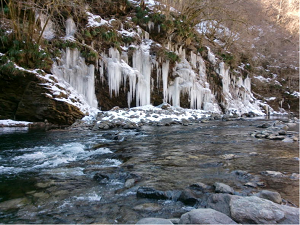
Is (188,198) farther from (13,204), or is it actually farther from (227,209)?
(13,204)

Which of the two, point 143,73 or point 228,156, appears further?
point 143,73

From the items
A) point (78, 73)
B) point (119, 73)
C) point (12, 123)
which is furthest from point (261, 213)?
point (119, 73)

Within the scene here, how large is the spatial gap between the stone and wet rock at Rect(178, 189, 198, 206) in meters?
0.47

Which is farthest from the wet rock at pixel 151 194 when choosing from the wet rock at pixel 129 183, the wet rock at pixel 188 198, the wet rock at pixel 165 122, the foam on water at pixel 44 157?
the wet rock at pixel 165 122

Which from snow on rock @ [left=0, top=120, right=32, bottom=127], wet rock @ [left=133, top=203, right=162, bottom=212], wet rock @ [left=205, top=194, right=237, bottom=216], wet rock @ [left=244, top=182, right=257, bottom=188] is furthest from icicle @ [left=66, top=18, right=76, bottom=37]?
wet rock @ [left=205, top=194, right=237, bottom=216]

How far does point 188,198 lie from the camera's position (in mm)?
2482

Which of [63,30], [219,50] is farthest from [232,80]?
[63,30]

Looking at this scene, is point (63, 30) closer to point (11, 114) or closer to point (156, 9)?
point (11, 114)

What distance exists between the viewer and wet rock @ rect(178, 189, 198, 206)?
2.44 meters

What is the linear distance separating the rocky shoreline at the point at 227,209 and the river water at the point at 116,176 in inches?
5.1

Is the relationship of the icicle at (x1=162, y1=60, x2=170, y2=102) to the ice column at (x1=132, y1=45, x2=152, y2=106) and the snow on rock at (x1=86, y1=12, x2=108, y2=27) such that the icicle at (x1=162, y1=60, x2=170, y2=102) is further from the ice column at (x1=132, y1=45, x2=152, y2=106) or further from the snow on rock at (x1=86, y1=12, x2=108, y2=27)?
the snow on rock at (x1=86, y1=12, x2=108, y2=27)

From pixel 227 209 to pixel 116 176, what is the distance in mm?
1845

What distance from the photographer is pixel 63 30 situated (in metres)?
14.6

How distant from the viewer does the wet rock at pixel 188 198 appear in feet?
8.01
